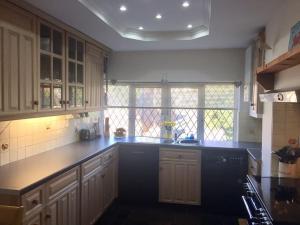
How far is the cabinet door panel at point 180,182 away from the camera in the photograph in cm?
375

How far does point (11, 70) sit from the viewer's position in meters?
2.21

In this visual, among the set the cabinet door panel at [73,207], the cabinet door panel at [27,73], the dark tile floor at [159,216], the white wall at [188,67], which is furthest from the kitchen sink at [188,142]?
the cabinet door panel at [27,73]

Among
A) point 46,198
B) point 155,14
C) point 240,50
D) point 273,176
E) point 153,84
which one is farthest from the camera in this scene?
point 153,84

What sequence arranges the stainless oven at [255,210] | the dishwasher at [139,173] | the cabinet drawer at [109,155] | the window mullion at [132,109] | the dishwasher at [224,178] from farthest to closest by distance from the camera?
the window mullion at [132,109] < the dishwasher at [139,173] < the dishwasher at [224,178] < the cabinet drawer at [109,155] < the stainless oven at [255,210]

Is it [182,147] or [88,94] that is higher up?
[88,94]

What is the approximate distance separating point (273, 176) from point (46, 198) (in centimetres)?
192

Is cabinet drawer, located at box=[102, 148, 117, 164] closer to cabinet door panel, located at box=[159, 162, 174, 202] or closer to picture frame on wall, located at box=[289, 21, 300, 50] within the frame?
cabinet door panel, located at box=[159, 162, 174, 202]

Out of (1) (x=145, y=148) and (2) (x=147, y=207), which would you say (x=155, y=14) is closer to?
(1) (x=145, y=148)

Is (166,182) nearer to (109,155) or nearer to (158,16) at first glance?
(109,155)

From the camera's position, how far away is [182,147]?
3727 millimetres

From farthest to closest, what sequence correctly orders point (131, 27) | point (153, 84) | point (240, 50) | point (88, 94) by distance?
point (153, 84) → point (240, 50) → point (88, 94) → point (131, 27)

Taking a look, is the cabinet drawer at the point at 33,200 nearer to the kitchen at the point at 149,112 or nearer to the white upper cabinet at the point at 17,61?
the kitchen at the point at 149,112

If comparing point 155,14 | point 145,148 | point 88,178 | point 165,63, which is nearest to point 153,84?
point 165,63

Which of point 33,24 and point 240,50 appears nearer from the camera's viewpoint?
point 33,24
